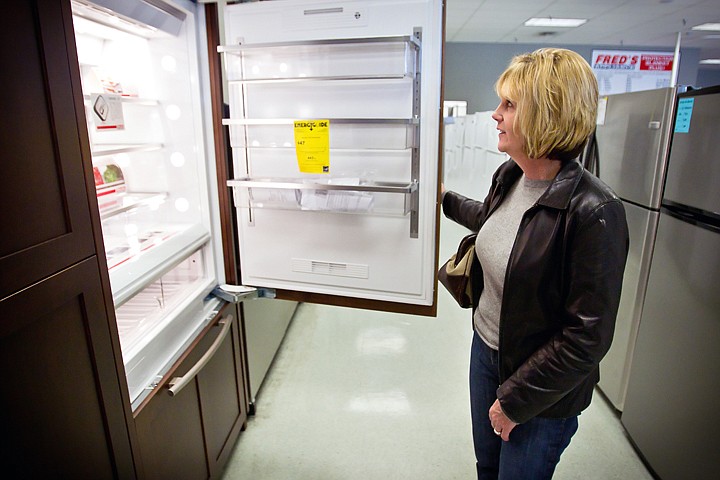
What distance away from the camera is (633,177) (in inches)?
81.8

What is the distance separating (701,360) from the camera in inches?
63.6

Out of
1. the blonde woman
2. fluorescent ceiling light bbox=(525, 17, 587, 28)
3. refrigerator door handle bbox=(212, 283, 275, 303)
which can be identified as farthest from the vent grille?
fluorescent ceiling light bbox=(525, 17, 587, 28)

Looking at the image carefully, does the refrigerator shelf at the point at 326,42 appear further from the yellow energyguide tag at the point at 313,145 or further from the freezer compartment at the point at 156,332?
the freezer compartment at the point at 156,332

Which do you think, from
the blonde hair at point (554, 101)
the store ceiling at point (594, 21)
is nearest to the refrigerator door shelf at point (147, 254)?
the blonde hair at point (554, 101)

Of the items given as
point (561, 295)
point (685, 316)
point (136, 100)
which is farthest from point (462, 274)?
point (136, 100)

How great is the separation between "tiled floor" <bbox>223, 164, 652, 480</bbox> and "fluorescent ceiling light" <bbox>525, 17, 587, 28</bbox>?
511 centimetres

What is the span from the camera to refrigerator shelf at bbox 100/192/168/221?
4.62 feet

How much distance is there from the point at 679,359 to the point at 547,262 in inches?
46.5

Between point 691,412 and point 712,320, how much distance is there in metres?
0.37

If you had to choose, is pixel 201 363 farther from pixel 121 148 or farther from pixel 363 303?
pixel 121 148

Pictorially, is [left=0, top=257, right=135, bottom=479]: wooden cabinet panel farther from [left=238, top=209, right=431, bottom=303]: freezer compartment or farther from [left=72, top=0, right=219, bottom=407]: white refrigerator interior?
[left=238, top=209, right=431, bottom=303]: freezer compartment

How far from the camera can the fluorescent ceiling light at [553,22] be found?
6.06 meters

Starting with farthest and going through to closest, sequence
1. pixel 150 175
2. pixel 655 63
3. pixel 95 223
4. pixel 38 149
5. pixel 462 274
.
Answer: pixel 655 63, pixel 150 175, pixel 462 274, pixel 95 223, pixel 38 149

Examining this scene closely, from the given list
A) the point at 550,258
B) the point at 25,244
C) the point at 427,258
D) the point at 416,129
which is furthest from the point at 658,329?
the point at 25,244
